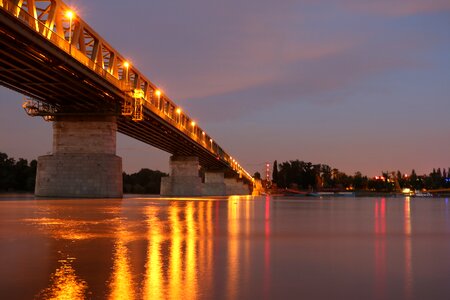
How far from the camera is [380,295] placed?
6.05 meters

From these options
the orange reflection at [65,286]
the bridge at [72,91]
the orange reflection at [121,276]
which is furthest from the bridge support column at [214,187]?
the orange reflection at [65,286]

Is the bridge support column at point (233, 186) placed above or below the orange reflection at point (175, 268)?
above

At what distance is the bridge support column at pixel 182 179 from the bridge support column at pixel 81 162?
4818 cm

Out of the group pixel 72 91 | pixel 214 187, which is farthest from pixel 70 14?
pixel 214 187

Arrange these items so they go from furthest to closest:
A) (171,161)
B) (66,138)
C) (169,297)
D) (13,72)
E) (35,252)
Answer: (171,161) < (66,138) < (13,72) < (35,252) < (169,297)

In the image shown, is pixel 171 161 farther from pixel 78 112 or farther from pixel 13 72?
pixel 13 72

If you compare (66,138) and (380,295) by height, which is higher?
(66,138)

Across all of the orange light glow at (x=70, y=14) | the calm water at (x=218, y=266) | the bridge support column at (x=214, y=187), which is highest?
the orange light glow at (x=70, y=14)

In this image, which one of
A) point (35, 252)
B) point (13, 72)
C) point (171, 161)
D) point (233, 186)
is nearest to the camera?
point (35, 252)

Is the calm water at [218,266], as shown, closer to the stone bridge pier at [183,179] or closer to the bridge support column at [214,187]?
the stone bridge pier at [183,179]

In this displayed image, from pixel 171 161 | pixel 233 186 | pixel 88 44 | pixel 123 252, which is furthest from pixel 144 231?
pixel 233 186

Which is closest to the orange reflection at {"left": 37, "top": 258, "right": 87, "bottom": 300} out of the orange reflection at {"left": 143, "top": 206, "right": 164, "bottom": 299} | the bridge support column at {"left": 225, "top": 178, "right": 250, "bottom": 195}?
the orange reflection at {"left": 143, "top": 206, "right": 164, "bottom": 299}

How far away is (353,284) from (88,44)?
144ft

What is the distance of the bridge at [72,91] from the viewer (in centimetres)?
3434
